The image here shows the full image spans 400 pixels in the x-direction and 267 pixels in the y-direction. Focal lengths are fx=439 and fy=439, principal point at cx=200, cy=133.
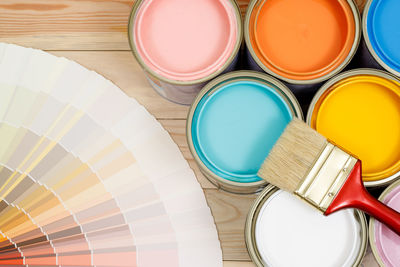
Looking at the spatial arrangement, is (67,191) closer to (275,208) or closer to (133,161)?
(133,161)

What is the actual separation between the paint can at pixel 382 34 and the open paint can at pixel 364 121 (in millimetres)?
40

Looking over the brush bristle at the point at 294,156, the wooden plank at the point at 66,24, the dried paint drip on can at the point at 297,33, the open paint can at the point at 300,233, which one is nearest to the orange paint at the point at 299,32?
the dried paint drip on can at the point at 297,33

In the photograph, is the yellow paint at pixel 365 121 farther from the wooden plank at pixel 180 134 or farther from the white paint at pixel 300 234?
the wooden plank at pixel 180 134

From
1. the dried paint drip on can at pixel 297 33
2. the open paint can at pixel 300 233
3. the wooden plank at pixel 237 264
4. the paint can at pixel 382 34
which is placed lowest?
the wooden plank at pixel 237 264

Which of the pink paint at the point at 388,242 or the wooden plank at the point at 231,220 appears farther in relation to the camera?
the wooden plank at the point at 231,220

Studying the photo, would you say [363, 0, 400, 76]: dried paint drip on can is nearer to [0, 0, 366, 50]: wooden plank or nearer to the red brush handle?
the red brush handle

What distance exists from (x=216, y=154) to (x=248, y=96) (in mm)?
125

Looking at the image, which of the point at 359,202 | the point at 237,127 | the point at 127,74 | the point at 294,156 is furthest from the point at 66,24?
the point at 359,202

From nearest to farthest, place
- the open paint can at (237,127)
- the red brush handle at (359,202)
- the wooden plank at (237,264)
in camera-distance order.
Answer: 1. the red brush handle at (359,202)
2. the open paint can at (237,127)
3. the wooden plank at (237,264)

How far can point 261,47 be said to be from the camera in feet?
2.59

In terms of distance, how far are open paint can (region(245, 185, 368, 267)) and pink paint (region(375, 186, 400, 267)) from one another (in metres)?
0.03

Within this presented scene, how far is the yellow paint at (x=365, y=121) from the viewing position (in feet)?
2.58

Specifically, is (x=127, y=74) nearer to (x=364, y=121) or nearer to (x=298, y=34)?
(x=298, y=34)

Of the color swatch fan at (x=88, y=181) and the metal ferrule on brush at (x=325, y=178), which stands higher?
the metal ferrule on brush at (x=325, y=178)
